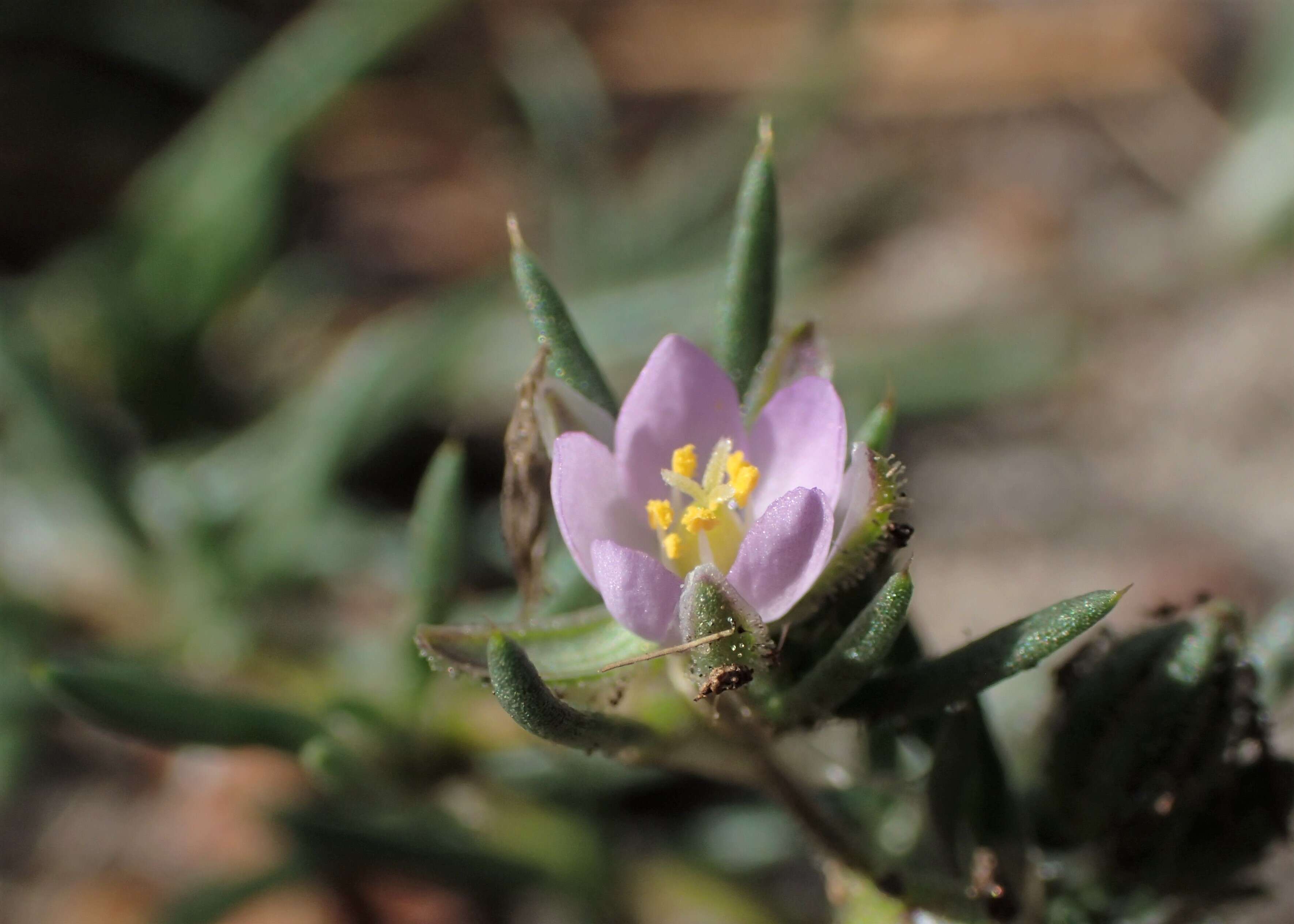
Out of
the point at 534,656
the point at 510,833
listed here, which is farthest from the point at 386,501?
the point at 534,656

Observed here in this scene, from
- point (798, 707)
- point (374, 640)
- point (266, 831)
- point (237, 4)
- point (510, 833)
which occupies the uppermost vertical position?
point (237, 4)

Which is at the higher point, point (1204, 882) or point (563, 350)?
point (563, 350)

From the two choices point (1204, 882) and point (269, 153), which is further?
point (269, 153)

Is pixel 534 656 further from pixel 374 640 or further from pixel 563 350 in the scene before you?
pixel 374 640

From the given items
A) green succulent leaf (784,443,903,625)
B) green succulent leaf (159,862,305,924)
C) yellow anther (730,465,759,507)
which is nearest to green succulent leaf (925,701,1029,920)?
green succulent leaf (784,443,903,625)

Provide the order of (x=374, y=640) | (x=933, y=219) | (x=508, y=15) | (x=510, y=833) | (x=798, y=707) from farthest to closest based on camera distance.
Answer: (x=508, y=15) < (x=933, y=219) < (x=374, y=640) < (x=510, y=833) < (x=798, y=707)

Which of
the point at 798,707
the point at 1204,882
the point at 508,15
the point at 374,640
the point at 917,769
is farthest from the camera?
the point at 508,15

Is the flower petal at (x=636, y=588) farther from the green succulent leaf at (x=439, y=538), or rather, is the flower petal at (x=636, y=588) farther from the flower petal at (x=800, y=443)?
the green succulent leaf at (x=439, y=538)

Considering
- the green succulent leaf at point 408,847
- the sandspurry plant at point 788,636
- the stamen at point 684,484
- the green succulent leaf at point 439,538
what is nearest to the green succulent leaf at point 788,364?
the sandspurry plant at point 788,636
